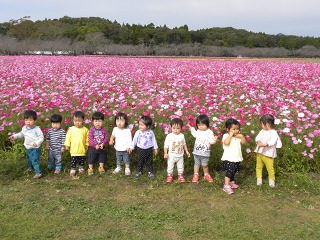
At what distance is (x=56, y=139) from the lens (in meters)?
4.60

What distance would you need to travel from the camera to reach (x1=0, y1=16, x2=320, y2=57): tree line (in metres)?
48.0

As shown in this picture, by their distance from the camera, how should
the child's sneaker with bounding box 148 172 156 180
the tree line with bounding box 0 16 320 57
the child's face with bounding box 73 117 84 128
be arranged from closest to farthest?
the child's sneaker with bounding box 148 172 156 180 → the child's face with bounding box 73 117 84 128 → the tree line with bounding box 0 16 320 57

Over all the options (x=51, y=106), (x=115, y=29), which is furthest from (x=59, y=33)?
(x=51, y=106)

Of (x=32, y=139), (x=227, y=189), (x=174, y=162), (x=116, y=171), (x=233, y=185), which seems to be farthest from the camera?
(x=116, y=171)

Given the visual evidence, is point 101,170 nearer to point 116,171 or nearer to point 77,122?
point 116,171

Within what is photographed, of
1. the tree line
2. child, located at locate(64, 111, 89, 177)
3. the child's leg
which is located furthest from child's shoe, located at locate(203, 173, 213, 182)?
the tree line

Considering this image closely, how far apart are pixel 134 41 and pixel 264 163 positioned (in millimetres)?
61256

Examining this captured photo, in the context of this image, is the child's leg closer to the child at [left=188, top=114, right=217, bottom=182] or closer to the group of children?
the group of children

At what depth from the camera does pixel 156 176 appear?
450 centimetres

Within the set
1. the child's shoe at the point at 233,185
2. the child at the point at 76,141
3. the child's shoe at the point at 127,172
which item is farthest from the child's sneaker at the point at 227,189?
the child at the point at 76,141

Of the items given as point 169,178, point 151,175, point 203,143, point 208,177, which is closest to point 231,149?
point 203,143

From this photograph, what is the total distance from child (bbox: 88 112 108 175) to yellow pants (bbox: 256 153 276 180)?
196 cm

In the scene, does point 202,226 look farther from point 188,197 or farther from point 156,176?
point 156,176

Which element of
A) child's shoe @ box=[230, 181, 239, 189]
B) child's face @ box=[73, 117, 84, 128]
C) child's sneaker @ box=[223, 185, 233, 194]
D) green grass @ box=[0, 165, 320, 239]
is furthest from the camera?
child's face @ box=[73, 117, 84, 128]
